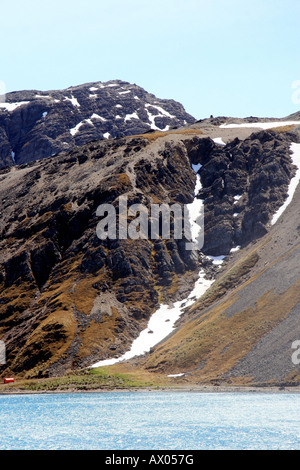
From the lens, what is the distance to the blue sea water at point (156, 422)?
1916 inches

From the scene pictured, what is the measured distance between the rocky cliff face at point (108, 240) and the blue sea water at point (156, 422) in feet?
95.7

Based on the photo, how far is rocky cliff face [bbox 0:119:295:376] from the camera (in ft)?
394

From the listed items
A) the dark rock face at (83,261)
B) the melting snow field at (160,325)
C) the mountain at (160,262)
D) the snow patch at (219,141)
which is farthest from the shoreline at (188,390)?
the snow patch at (219,141)

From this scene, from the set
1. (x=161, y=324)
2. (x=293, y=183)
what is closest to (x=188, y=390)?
(x=161, y=324)

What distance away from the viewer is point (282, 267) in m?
110

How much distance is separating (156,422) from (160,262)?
8399 cm

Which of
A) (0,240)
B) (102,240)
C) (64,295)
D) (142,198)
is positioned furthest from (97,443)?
(0,240)

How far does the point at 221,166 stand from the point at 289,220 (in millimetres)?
42122

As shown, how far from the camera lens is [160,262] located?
14212cm

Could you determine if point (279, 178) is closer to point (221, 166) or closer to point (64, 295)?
point (221, 166)

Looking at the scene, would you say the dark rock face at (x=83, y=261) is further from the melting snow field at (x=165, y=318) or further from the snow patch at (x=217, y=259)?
the snow patch at (x=217, y=259)

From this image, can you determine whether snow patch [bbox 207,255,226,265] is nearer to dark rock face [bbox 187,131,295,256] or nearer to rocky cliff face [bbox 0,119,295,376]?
Answer: dark rock face [bbox 187,131,295,256]

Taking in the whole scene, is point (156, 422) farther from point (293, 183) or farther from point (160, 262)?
point (293, 183)

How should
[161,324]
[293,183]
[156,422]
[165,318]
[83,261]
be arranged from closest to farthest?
[156,422] → [161,324] → [165,318] → [83,261] → [293,183]
